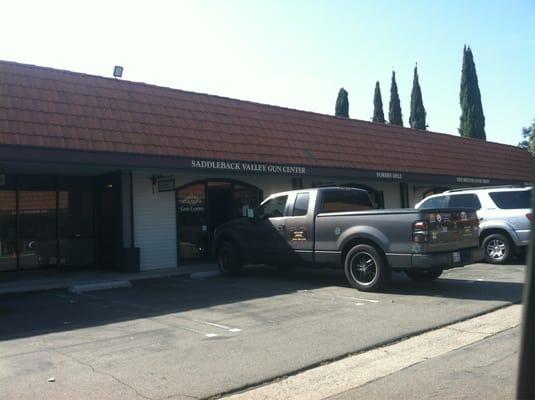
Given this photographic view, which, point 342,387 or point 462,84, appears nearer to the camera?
point 342,387

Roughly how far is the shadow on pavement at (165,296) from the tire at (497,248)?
9.57ft

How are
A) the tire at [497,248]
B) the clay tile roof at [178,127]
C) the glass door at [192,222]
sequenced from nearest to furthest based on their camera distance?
the clay tile roof at [178,127]
the tire at [497,248]
the glass door at [192,222]

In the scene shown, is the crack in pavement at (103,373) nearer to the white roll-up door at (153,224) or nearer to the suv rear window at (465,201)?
the white roll-up door at (153,224)

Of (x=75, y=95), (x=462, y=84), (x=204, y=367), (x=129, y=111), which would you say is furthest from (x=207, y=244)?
(x=462, y=84)

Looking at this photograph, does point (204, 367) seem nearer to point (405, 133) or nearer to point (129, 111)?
point (129, 111)

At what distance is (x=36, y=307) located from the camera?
9.49 metres

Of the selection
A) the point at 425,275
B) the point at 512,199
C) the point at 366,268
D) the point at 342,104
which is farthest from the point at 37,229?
the point at 342,104

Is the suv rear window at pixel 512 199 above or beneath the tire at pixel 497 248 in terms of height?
above

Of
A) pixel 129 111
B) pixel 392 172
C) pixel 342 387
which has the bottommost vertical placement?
pixel 342 387

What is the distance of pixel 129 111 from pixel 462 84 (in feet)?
150

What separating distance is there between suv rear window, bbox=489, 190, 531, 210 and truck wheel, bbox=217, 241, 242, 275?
679cm

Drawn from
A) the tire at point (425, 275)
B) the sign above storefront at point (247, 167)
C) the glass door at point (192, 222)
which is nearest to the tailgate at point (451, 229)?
the tire at point (425, 275)

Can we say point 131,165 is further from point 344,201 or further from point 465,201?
point 465,201

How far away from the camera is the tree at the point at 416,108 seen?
57.3m
